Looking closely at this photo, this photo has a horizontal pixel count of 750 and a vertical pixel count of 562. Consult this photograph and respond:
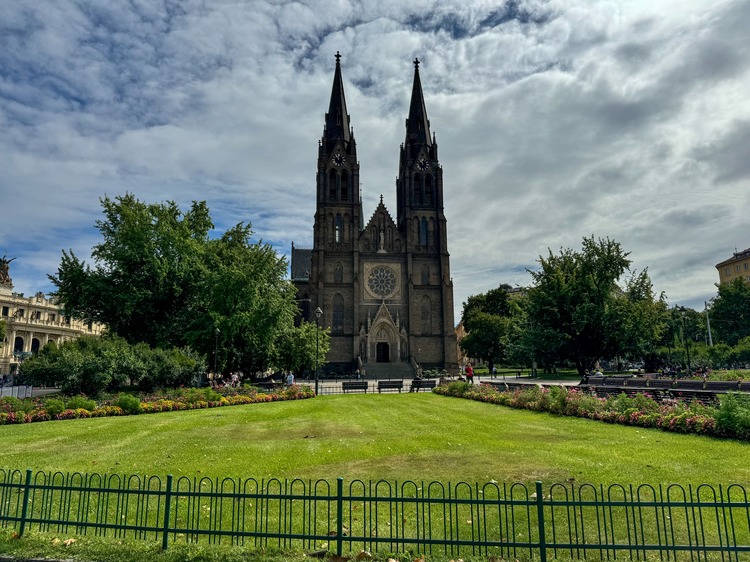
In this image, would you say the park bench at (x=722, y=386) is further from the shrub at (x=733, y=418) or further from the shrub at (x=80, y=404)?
the shrub at (x=80, y=404)

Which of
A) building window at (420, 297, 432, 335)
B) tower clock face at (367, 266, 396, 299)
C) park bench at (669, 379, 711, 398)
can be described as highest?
tower clock face at (367, 266, 396, 299)

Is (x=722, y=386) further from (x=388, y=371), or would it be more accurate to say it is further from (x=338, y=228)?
(x=338, y=228)

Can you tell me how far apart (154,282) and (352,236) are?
30762 millimetres

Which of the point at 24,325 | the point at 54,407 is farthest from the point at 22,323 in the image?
the point at 54,407

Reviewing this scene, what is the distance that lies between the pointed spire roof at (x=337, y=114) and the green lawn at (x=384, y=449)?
5261 cm

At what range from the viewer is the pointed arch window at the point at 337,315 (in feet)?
194

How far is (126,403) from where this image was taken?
1992 cm

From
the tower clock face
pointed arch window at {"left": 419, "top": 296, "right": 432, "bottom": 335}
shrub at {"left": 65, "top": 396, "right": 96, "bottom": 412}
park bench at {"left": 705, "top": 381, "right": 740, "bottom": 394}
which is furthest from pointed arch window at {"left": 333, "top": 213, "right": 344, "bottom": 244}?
park bench at {"left": 705, "top": 381, "right": 740, "bottom": 394}

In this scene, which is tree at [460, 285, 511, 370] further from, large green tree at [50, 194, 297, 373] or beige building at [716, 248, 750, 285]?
beige building at [716, 248, 750, 285]

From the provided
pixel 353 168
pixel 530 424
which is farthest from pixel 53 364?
pixel 353 168

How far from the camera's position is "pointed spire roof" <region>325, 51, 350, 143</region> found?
213ft

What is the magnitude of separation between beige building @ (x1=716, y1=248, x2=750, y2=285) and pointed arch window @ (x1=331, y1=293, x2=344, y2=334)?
7921 centimetres

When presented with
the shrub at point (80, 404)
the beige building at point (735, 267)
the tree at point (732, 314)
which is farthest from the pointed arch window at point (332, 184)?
the beige building at point (735, 267)

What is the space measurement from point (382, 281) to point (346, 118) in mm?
22711
